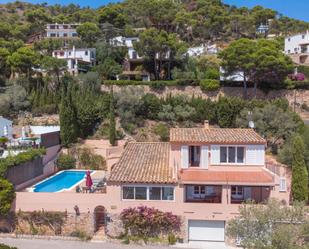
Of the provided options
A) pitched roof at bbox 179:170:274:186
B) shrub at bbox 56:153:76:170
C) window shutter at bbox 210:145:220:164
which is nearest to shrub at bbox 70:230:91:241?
pitched roof at bbox 179:170:274:186

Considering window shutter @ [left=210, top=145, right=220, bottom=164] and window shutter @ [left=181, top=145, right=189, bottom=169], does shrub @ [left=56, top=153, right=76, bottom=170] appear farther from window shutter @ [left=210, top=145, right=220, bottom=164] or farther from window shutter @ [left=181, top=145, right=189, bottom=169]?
window shutter @ [left=210, top=145, right=220, bottom=164]

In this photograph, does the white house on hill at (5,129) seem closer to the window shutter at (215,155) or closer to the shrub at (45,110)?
the shrub at (45,110)

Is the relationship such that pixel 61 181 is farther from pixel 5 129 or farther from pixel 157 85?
pixel 157 85

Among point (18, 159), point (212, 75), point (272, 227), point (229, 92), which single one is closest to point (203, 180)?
point (272, 227)

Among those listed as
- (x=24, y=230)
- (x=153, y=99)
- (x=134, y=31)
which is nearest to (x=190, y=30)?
(x=134, y=31)

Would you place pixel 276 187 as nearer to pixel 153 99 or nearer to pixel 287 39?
pixel 153 99

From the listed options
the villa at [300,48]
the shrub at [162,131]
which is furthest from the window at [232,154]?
the villa at [300,48]
